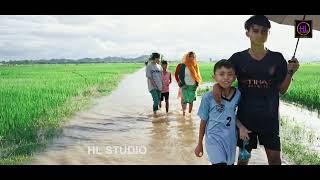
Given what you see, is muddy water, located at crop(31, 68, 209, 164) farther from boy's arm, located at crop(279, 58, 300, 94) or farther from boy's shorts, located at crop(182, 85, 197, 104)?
boy's arm, located at crop(279, 58, 300, 94)

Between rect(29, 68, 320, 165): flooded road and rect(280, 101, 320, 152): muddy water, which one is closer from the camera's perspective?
rect(29, 68, 320, 165): flooded road

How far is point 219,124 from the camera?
4035mm

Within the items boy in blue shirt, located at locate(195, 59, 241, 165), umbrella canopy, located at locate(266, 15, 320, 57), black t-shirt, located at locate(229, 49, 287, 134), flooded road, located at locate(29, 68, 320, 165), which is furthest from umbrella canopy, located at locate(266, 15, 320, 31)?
flooded road, located at locate(29, 68, 320, 165)

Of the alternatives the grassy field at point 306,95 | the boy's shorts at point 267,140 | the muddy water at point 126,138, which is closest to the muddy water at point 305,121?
the grassy field at point 306,95

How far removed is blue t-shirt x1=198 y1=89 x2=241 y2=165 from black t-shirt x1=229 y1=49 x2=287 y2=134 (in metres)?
0.10

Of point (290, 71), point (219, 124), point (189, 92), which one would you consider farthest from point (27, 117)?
point (290, 71)

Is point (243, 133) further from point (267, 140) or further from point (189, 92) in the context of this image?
point (189, 92)

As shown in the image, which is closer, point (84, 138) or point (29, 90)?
point (84, 138)

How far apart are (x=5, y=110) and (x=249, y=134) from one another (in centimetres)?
412

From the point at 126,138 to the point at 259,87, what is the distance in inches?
123

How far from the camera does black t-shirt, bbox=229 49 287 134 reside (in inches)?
159
